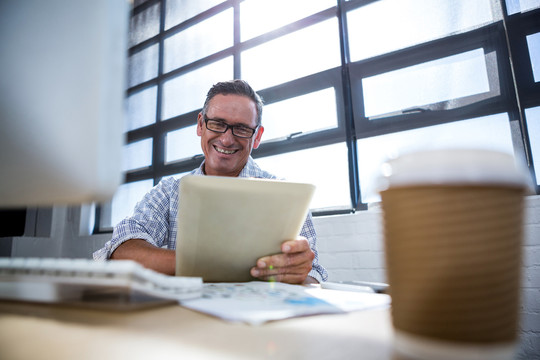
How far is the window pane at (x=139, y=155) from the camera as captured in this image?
2.91 m

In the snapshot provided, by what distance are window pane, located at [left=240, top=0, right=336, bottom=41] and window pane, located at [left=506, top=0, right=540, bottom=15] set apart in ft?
3.25

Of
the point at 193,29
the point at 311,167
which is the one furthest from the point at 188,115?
the point at 311,167

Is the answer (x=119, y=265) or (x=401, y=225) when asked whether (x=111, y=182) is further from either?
(x=401, y=225)

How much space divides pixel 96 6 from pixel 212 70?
2.50 m

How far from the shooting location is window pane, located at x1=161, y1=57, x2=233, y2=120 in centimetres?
263

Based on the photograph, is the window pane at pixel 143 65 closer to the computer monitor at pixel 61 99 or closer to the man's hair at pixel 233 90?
the man's hair at pixel 233 90

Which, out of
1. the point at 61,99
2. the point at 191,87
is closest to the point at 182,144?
the point at 191,87

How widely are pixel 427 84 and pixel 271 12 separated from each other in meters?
1.29

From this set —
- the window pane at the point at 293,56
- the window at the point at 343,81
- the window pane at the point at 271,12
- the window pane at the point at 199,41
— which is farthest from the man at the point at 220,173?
the window pane at the point at 199,41

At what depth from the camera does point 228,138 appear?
1.60 metres

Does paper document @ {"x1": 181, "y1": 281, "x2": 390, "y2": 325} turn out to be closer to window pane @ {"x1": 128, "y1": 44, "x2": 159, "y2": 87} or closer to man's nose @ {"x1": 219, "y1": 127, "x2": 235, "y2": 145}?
man's nose @ {"x1": 219, "y1": 127, "x2": 235, "y2": 145}

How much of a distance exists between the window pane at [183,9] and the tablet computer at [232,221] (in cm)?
267

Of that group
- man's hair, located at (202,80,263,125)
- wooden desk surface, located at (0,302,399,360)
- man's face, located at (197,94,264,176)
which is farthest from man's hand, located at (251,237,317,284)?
man's hair, located at (202,80,263,125)

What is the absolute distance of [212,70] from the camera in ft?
8.82
